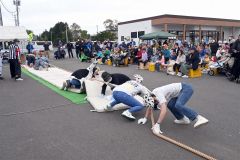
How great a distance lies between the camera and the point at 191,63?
11594 millimetres

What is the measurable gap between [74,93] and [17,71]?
4.63 m

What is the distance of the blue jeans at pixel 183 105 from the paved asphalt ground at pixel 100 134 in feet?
0.87

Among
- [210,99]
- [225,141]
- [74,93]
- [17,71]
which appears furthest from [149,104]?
[17,71]

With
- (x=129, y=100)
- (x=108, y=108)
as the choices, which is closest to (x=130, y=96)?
(x=129, y=100)

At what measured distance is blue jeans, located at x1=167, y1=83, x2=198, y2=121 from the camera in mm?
4902

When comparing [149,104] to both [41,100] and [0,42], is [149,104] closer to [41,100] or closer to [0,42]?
[41,100]

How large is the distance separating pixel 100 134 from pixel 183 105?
66.7 inches

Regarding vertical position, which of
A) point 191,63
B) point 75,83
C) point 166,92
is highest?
point 191,63

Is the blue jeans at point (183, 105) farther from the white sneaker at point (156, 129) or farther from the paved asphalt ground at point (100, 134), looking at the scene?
the white sneaker at point (156, 129)

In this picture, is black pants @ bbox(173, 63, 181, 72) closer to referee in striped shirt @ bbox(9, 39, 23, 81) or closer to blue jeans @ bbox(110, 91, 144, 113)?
blue jeans @ bbox(110, 91, 144, 113)

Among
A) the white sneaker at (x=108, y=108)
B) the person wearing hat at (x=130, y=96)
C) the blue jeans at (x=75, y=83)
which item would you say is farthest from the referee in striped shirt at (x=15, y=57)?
the person wearing hat at (x=130, y=96)

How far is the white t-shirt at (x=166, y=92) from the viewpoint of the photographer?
4.77m

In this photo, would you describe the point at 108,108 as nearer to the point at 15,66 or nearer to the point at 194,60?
the point at 194,60

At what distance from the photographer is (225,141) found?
437 cm
